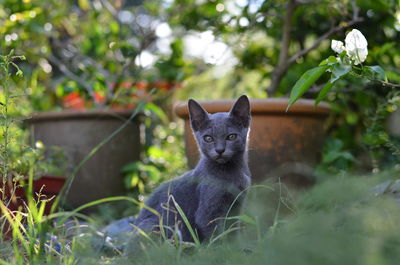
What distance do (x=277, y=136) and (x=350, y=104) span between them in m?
1.31

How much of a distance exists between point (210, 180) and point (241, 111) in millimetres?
357

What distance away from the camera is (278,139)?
2.65 m

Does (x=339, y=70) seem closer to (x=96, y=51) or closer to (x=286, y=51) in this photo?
(x=286, y=51)

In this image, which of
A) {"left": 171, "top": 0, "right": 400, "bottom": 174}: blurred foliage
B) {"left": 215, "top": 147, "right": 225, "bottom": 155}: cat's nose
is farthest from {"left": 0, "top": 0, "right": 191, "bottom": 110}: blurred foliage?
{"left": 215, "top": 147, "right": 225, "bottom": 155}: cat's nose

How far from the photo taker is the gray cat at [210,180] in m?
2.03

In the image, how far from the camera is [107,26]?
4.35 m

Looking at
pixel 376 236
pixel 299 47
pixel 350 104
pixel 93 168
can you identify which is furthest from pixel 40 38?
pixel 376 236

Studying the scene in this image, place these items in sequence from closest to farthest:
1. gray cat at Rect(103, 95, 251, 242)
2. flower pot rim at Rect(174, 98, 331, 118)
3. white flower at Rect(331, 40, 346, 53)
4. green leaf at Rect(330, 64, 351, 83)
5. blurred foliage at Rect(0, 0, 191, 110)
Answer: green leaf at Rect(330, 64, 351, 83), white flower at Rect(331, 40, 346, 53), gray cat at Rect(103, 95, 251, 242), flower pot rim at Rect(174, 98, 331, 118), blurred foliage at Rect(0, 0, 191, 110)

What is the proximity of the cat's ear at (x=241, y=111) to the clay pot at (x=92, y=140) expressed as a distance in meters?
1.31

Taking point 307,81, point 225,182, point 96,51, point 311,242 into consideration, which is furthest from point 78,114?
point 311,242

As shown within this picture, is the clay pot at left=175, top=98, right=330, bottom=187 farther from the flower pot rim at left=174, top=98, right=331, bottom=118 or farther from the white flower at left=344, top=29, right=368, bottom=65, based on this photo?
the white flower at left=344, top=29, right=368, bottom=65

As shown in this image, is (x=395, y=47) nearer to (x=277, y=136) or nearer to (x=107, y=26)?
(x=277, y=136)

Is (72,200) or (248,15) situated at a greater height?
(248,15)

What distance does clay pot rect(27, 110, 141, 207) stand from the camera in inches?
128
